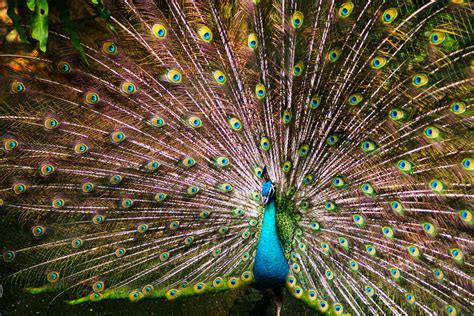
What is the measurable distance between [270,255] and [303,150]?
0.76m

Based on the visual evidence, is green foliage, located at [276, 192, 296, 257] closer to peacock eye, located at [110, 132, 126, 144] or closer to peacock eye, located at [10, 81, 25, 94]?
peacock eye, located at [110, 132, 126, 144]

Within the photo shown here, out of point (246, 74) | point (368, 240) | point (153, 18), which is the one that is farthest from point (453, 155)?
point (153, 18)

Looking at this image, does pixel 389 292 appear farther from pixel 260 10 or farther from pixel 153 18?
pixel 153 18

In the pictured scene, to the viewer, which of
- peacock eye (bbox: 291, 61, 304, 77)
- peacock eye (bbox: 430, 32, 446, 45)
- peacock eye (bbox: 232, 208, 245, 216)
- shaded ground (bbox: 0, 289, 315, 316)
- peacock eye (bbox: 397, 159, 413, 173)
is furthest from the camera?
shaded ground (bbox: 0, 289, 315, 316)

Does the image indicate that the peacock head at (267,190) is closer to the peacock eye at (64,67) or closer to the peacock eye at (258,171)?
the peacock eye at (258,171)

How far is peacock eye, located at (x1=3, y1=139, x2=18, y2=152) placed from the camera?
11.7 feet

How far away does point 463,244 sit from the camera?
127 inches

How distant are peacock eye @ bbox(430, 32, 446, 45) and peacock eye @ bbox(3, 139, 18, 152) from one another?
283cm

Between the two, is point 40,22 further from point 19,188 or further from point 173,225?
point 173,225

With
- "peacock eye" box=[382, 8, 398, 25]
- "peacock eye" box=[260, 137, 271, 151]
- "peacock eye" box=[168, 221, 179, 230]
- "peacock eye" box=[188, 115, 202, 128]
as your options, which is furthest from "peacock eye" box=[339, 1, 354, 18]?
"peacock eye" box=[168, 221, 179, 230]

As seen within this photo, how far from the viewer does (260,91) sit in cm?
357

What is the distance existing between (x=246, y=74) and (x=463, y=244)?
1788 mm

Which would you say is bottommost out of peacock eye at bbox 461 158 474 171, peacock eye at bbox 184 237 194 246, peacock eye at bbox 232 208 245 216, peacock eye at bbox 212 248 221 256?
peacock eye at bbox 212 248 221 256

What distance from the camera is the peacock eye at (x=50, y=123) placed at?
11.8 feet
